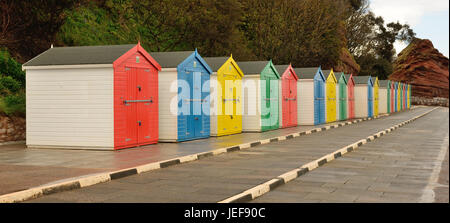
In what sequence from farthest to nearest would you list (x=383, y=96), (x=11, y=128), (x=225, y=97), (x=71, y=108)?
(x=383, y=96) → (x=225, y=97) → (x=11, y=128) → (x=71, y=108)

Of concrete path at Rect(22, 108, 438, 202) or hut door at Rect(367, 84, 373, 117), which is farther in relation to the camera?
hut door at Rect(367, 84, 373, 117)

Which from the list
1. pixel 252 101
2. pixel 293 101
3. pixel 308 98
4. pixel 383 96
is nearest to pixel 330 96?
pixel 308 98

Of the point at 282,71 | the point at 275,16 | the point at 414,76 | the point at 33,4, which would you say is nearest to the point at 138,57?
the point at 33,4

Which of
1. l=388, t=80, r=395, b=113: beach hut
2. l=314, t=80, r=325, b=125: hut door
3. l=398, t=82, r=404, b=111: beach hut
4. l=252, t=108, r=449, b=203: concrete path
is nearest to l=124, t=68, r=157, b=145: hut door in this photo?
l=252, t=108, r=449, b=203: concrete path

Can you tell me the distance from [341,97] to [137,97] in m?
19.6

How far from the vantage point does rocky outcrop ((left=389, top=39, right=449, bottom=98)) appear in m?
80.8

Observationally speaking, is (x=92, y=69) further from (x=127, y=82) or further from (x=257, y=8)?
(x=257, y=8)

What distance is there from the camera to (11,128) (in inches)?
607

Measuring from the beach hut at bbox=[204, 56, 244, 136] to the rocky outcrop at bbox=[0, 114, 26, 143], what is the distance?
20.6 ft

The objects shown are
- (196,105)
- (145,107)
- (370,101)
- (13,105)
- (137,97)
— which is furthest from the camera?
(370,101)

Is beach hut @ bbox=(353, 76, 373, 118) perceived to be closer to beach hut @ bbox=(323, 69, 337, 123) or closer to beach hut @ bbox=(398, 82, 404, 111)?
beach hut @ bbox=(323, 69, 337, 123)

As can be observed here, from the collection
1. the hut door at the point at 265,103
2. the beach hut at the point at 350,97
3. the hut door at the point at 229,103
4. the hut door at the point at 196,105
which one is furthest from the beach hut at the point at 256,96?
the beach hut at the point at 350,97

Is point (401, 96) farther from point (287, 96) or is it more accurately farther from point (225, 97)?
point (225, 97)

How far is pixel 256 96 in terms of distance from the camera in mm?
21000
